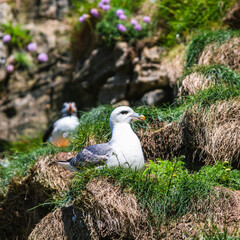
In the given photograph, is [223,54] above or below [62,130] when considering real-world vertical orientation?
above

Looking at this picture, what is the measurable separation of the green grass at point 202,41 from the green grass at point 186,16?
2.13 ft

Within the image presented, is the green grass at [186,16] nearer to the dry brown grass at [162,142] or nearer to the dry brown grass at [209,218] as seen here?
the dry brown grass at [162,142]

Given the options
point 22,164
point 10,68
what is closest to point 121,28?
point 10,68

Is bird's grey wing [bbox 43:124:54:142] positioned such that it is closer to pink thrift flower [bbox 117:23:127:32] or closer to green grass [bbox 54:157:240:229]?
pink thrift flower [bbox 117:23:127:32]

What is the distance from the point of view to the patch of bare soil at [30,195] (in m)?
5.39

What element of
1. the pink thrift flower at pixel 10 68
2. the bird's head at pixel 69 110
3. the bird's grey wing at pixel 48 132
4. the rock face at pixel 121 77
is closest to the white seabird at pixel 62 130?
the bird's grey wing at pixel 48 132

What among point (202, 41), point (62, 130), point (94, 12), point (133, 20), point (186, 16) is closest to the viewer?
point (202, 41)

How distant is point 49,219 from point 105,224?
3.24ft

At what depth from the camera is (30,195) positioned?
5793 millimetres

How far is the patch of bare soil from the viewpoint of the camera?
17.7 feet

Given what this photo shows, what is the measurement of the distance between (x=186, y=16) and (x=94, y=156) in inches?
182

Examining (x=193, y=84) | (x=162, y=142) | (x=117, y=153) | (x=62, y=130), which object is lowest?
(x=62, y=130)

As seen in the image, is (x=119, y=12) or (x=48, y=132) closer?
(x=48, y=132)

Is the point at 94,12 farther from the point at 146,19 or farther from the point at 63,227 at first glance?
the point at 63,227
